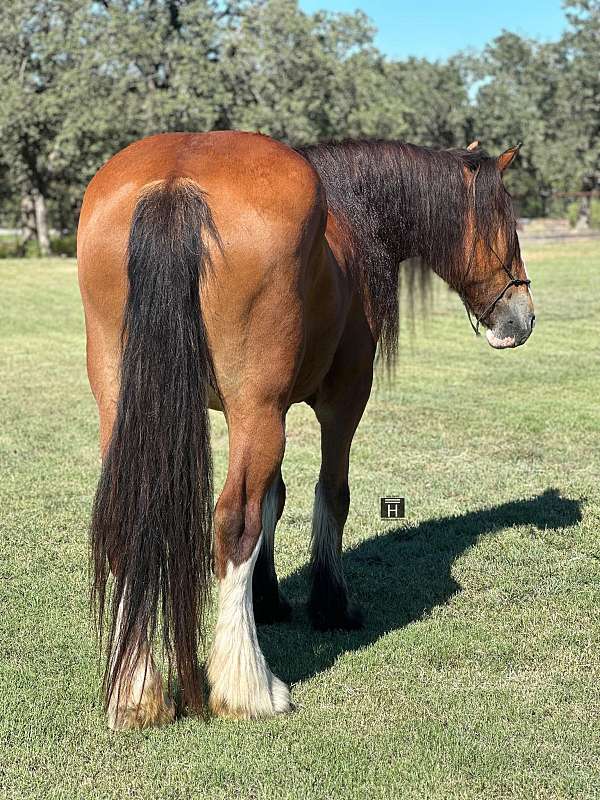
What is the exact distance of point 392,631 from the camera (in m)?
4.44

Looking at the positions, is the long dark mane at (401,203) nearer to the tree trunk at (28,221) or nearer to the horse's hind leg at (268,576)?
the horse's hind leg at (268,576)

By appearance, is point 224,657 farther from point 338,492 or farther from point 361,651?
point 338,492

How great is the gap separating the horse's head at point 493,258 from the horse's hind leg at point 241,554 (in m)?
1.71

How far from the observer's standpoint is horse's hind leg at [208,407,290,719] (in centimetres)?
339

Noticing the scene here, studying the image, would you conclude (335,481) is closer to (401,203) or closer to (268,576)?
(268,576)

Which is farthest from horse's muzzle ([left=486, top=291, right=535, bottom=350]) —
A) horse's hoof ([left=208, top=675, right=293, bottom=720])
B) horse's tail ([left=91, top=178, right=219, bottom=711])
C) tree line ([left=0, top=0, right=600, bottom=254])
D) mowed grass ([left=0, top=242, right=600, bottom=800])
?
tree line ([left=0, top=0, right=600, bottom=254])

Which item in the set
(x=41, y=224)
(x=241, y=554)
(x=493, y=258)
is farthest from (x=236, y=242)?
(x=41, y=224)

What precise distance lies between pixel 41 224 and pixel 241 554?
129 ft

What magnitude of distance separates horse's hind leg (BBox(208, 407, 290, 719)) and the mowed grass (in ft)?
0.38

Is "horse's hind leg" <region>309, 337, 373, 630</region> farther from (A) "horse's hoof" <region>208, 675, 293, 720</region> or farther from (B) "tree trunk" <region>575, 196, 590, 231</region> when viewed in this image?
(B) "tree trunk" <region>575, 196, 590, 231</region>

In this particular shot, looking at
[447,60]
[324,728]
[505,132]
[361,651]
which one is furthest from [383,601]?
[447,60]

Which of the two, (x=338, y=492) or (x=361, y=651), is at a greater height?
(x=338, y=492)

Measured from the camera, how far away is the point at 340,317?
3938 mm

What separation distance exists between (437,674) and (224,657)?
3.19 feet
